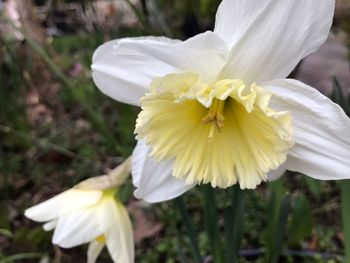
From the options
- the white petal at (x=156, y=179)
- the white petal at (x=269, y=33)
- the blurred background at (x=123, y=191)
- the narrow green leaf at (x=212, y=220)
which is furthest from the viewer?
the blurred background at (x=123, y=191)

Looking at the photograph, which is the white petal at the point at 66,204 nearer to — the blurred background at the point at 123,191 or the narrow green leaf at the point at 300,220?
the blurred background at the point at 123,191

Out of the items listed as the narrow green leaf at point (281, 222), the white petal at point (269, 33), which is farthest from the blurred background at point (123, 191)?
→ the white petal at point (269, 33)

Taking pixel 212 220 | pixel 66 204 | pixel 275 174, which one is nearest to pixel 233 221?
pixel 212 220

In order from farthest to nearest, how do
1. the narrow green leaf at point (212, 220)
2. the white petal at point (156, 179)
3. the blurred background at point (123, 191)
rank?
1. the blurred background at point (123, 191)
2. the narrow green leaf at point (212, 220)
3. the white petal at point (156, 179)

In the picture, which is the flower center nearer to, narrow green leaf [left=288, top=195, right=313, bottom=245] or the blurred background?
the blurred background

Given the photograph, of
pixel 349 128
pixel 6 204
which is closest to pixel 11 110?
pixel 6 204

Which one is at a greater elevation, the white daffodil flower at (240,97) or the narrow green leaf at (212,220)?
the white daffodil flower at (240,97)
